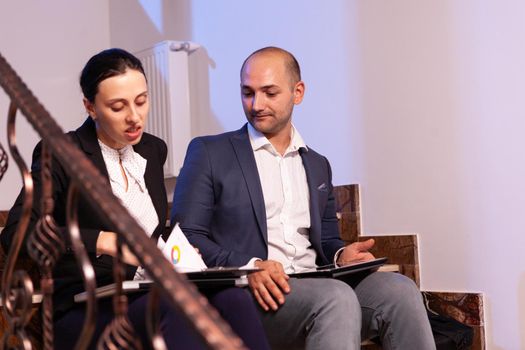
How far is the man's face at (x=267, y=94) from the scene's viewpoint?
2.83 meters

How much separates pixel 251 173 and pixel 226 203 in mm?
132

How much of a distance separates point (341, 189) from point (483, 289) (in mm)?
809

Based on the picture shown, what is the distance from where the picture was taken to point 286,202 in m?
2.82

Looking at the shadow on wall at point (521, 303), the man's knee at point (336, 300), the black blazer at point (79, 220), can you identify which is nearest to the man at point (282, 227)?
the man's knee at point (336, 300)

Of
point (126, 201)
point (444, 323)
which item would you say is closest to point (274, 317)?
point (126, 201)

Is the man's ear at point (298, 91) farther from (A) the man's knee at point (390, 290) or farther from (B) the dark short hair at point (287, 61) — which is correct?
(A) the man's knee at point (390, 290)

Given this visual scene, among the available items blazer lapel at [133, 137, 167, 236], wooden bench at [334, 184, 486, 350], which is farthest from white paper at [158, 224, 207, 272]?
wooden bench at [334, 184, 486, 350]

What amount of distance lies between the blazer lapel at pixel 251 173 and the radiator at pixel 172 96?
71.2 inches

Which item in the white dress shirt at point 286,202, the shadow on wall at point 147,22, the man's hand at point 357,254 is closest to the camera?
the man's hand at point 357,254

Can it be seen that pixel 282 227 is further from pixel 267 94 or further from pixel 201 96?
pixel 201 96

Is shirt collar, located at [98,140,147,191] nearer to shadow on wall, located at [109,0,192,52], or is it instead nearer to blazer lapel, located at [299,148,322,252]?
blazer lapel, located at [299,148,322,252]

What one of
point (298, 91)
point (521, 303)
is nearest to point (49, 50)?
point (298, 91)

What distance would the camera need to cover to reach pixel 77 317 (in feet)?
6.86

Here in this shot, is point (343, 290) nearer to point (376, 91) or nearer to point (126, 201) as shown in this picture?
point (126, 201)
